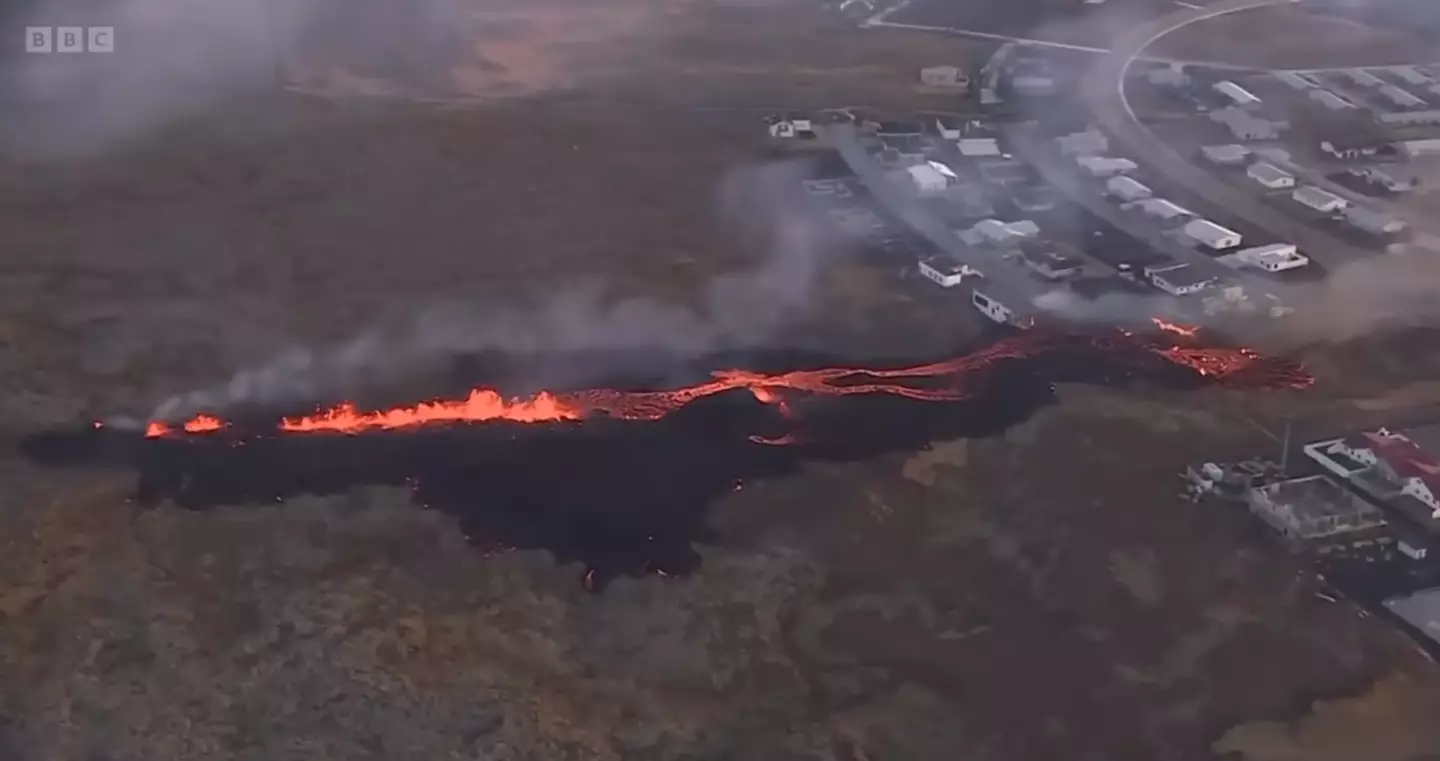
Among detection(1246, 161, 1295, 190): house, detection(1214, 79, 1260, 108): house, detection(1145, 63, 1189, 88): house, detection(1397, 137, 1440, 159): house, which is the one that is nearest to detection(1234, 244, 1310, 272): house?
detection(1246, 161, 1295, 190): house

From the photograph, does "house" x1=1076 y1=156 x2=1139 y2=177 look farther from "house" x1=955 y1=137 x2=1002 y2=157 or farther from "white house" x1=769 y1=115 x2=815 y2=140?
"white house" x1=769 y1=115 x2=815 y2=140

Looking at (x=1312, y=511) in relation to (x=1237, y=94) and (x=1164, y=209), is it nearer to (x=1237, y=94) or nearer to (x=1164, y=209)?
(x=1164, y=209)

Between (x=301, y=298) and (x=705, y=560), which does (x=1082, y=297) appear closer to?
(x=705, y=560)

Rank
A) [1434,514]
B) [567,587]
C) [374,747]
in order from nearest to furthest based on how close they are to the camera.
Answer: [374,747] < [567,587] < [1434,514]

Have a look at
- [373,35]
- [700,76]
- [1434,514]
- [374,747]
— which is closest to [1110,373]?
[1434,514]

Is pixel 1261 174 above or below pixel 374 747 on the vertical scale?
above

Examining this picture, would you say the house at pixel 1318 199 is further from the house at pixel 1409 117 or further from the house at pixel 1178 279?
the house at pixel 1409 117
